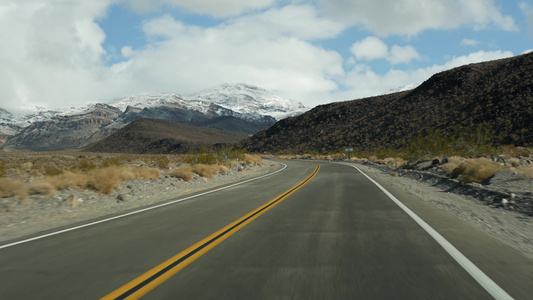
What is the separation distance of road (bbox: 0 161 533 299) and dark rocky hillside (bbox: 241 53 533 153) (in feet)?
114

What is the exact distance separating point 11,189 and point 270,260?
10.1 metres

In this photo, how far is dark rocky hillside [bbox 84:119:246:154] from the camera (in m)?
158

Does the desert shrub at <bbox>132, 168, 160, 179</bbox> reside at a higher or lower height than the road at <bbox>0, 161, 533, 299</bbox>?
higher

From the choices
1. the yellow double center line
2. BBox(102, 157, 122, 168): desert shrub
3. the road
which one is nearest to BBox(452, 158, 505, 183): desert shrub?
the road

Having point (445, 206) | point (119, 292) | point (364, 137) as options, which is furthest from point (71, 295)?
point (364, 137)

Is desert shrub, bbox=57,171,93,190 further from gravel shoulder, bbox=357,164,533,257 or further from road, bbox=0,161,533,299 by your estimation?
gravel shoulder, bbox=357,164,533,257

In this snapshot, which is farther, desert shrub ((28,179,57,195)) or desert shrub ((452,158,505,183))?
desert shrub ((452,158,505,183))

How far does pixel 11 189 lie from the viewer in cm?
1127

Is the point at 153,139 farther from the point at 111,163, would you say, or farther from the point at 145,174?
the point at 145,174

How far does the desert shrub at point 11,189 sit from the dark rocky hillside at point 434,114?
37.6m

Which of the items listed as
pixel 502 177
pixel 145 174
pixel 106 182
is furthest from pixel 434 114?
pixel 106 182

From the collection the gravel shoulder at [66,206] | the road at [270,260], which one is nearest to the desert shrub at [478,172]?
the road at [270,260]

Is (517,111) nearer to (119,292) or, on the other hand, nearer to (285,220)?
(285,220)

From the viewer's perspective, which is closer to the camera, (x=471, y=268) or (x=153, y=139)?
(x=471, y=268)
